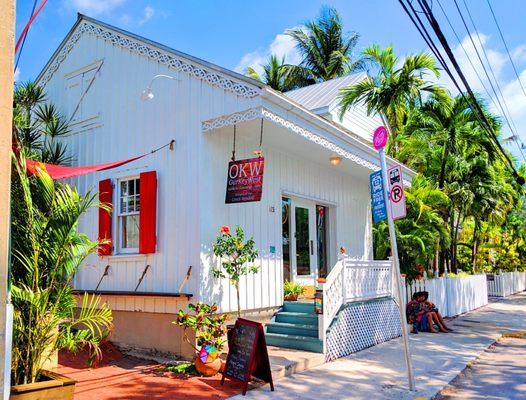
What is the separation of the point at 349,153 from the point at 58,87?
6.90 m

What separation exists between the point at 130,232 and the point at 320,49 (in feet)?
92.0

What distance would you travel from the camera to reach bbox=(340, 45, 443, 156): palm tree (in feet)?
45.7

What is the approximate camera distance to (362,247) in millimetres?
12727

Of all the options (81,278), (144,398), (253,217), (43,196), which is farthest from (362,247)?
(43,196)

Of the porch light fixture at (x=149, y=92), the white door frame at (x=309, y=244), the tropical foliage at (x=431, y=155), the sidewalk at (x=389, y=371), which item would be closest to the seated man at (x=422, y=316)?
the sidewalk at (x=389, y=371)

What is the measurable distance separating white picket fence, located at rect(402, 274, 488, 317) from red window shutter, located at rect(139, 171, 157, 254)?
6744 mm

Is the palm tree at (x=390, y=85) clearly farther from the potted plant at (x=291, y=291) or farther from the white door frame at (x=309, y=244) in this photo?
the potted plant at (x=291, y=291)

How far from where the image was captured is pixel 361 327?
8.78m

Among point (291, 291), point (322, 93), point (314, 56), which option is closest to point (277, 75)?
point (314, 56)

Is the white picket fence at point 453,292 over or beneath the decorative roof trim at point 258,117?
beneath

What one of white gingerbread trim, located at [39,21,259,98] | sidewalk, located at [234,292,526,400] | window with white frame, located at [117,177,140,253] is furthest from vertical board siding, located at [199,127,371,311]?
sidewalk, located at [234,292,526,400]

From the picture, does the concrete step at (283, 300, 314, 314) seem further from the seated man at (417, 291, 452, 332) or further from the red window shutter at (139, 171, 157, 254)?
the seated man at (417, 291, 452, 332)

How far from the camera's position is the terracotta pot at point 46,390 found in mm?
4109

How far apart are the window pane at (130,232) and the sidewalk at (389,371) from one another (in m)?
3.96
